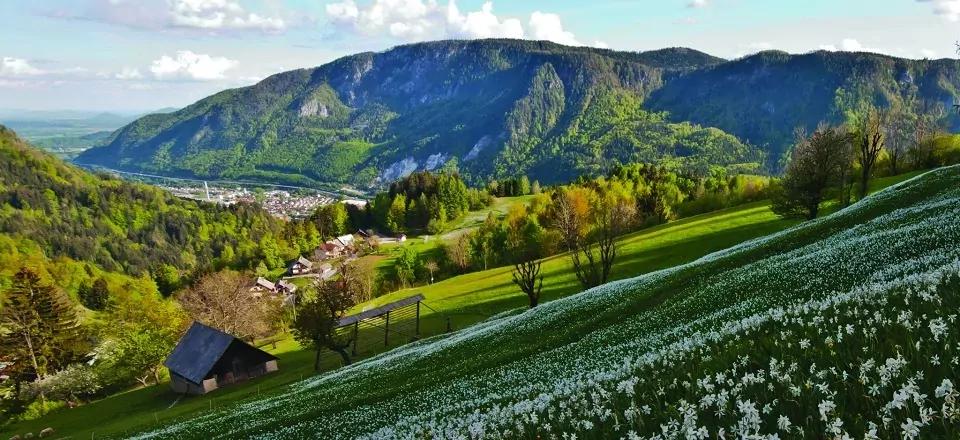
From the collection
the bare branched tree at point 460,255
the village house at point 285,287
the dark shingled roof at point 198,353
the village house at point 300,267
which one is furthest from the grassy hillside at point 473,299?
the village house at point 300,267

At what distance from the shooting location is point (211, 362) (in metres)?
68.4

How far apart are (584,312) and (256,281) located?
155 m

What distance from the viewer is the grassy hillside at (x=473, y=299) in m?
60.2

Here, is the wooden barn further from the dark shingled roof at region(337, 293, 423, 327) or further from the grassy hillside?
the dark shingled roof at region(337, 293, 423, 327)

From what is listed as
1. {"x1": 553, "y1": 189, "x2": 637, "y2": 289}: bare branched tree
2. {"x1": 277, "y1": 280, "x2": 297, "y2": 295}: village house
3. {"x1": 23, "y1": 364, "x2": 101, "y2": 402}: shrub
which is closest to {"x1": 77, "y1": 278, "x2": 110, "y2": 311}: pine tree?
{"x1": 277, "y1": 280, "x2": 297, "y2": 295}: village house

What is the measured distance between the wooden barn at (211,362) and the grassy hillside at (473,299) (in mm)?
2539

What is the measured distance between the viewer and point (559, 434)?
7762 millimetres

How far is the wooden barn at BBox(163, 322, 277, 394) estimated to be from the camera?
68500mm

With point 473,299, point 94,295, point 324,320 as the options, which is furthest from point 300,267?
point 324,320

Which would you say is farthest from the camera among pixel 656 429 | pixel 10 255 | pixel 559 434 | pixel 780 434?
pixel 10 255

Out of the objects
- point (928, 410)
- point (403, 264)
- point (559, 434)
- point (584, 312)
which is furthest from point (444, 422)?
point (403, 264)

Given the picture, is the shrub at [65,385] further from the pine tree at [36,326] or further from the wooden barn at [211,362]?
the wooden barn at [211,362]

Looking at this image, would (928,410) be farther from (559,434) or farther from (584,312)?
(584,312)

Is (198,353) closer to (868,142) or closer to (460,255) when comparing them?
(460,255)
